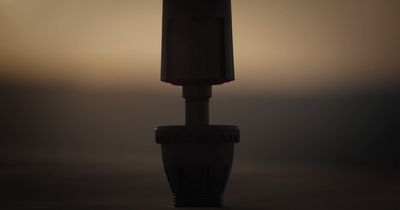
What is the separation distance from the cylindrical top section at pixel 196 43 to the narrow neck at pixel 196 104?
1092mm

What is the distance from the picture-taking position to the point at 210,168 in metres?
41.9

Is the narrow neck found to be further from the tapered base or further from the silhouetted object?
the tapered base

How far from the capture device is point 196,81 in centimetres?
4031

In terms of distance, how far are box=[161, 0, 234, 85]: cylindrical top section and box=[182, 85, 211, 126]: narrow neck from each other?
3.58 feet

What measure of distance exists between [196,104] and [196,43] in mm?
4623

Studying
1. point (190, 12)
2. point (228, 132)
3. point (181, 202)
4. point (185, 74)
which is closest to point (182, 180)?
point (181, 202)

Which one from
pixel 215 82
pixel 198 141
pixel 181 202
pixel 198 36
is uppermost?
pixel 198 36

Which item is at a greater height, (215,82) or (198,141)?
(215,82)

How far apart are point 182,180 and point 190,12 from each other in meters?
9.92

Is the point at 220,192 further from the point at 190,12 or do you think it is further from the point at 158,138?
the point at 190,12

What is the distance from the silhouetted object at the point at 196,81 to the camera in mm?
39469

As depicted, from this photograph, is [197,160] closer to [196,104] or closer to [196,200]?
[196,200]

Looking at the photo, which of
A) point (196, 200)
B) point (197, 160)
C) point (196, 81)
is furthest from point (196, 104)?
point (196, 200)

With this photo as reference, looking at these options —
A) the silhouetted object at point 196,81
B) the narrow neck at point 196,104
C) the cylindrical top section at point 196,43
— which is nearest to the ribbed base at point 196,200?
the silhouetted object at point 196,81
